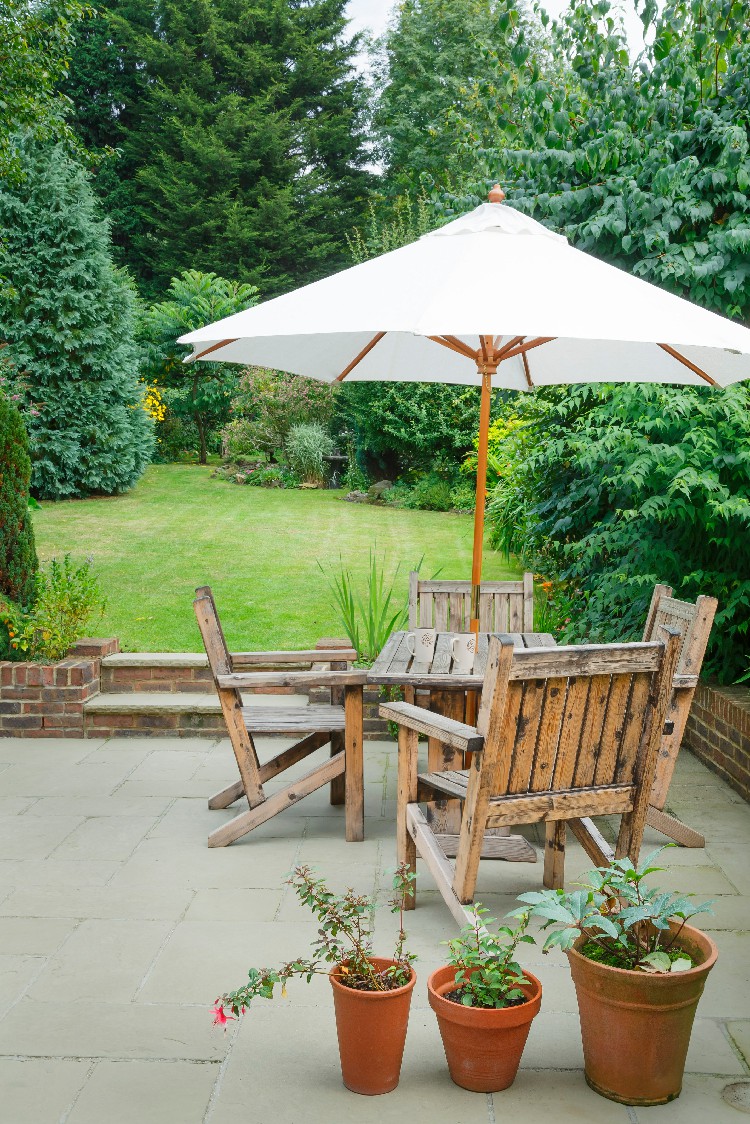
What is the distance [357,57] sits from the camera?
2538cm

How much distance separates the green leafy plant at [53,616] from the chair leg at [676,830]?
3238mm

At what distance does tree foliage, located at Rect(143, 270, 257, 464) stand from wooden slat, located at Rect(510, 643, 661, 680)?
44.1ft

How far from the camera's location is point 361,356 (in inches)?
188

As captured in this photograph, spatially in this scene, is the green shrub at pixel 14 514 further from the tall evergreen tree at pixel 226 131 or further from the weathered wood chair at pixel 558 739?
the tall evergreen tree at pixel 226 131

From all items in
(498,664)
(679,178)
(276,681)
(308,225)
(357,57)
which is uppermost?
(357,57)

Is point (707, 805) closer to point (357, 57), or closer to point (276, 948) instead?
point (276, 948)

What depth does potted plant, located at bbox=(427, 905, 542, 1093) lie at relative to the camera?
2316mm

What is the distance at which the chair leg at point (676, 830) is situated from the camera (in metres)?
4.03

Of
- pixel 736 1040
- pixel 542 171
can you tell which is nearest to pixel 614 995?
pixel 736 1040

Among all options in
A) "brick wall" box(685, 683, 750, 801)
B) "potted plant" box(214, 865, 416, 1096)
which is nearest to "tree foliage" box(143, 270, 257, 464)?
"brick wall" box(685, 683, 750, 801)

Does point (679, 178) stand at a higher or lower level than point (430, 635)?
higher

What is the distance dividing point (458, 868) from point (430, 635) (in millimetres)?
1314

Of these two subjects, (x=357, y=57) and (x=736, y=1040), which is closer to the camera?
(x=736, y=1040)

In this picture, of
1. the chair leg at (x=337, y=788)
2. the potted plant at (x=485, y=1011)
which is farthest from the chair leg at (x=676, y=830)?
the potted plant at (x=485, y=1011)
